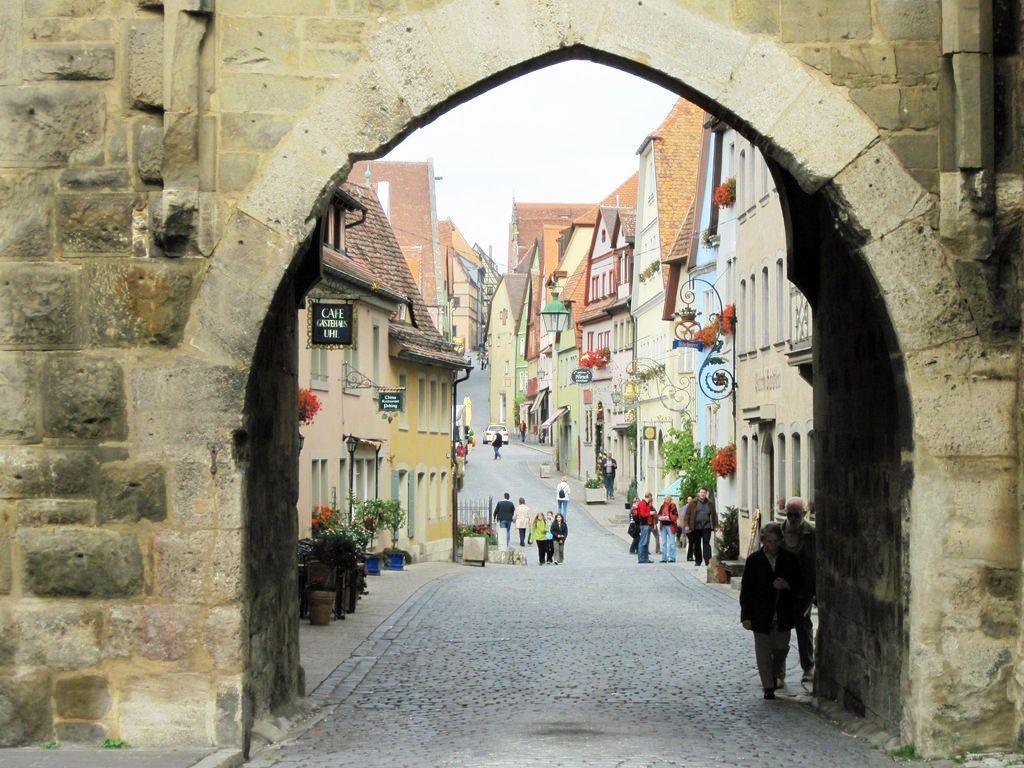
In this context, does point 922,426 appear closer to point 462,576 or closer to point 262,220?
point 262,220

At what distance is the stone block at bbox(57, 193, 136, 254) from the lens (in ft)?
29.2

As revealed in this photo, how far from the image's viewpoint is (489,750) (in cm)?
949

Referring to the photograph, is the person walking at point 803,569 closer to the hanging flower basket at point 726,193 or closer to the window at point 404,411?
the hanging flower basket at point 726,193

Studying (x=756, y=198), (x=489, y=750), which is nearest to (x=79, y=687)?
(x=489, y=750)

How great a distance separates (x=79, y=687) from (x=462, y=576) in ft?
74.2

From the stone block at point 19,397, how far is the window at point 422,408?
101ft

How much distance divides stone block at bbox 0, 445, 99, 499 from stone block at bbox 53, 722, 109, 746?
1191mm

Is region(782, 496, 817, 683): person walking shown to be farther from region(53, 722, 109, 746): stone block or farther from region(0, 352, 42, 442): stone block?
region(0, 352, 42, 442): stone block

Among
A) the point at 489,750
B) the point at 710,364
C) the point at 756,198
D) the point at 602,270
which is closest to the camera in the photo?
the point at 489,750

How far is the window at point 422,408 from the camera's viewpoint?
39875mm

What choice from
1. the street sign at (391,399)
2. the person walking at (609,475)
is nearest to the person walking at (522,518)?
the person walking at (609,475)

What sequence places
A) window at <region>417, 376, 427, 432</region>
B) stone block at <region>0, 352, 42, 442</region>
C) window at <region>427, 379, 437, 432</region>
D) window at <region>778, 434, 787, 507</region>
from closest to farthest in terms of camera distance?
1. stone block at <region>0, 352, 42, 442</region>
2. window at <region>778, 434, 787, 507</region>
3. window at <region>417, 376, 427, 432</region>
4. window at <region>427, 379, 437, 432</region>

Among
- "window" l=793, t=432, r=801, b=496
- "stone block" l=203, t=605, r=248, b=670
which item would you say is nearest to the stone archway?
"stone block" l=203, t=605, r=248, b=670

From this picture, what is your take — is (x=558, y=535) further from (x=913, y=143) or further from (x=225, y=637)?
(x=913, y=143)
